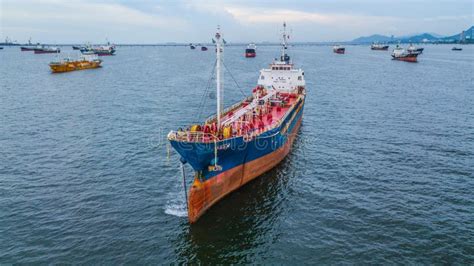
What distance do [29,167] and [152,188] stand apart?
14693 mm

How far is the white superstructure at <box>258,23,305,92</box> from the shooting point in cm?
5784

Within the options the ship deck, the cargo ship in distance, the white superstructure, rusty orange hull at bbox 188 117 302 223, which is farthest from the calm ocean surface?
the white superstructure

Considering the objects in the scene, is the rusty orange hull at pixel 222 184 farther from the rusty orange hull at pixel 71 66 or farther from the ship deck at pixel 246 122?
the rusty orange hull at pixel 71 66

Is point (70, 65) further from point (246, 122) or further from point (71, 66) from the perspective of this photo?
point (246, 122)

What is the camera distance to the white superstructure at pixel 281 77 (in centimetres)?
5784

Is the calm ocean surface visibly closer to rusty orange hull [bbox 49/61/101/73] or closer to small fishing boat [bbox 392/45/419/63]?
rusty orange hull [bbox 49/61/101/73]

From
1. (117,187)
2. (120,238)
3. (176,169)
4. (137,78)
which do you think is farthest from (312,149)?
(137,78)

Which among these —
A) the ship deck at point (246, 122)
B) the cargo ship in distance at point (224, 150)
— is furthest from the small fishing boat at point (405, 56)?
the cargo ship in distance at point (224, 150)

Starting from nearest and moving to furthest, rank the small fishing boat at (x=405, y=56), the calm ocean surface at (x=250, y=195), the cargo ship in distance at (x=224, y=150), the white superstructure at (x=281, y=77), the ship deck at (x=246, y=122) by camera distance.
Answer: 1. the calm ocean surface at (x=250, y=195)
2. the cargo ship in distance at (x=224, y=150)
3. the ship deck at (x=246, y=122)
4. the white superstructure at (x=281, y=77)
5. the small fishing boat at (x=405, y=56)

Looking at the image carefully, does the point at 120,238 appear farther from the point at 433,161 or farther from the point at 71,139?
the point at 433,161

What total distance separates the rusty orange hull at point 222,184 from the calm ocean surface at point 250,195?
0.77 m

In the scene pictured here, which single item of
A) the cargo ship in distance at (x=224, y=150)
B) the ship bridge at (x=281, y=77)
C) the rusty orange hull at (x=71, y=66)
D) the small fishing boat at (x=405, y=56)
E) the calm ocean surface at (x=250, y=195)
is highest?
the small fishing boat at (x=405, y=56)

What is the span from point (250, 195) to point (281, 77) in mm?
31387

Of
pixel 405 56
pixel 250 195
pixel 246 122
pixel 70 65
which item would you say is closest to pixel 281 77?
pixel 246 122
